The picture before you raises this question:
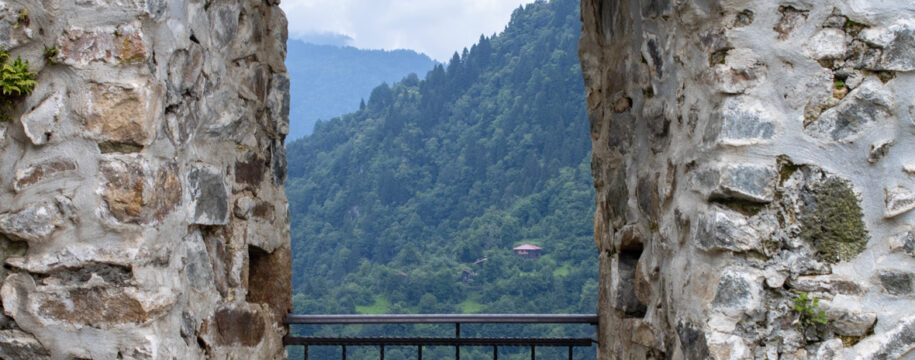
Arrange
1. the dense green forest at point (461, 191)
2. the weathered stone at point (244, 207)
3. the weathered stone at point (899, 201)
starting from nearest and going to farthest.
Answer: the weathered stone at point (899, 201) → the weathered stone at point (244, 207) → the dense green forest at point (461, 191)

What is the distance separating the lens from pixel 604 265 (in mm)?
2961

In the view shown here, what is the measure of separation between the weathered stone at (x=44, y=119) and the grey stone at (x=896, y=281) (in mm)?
1867

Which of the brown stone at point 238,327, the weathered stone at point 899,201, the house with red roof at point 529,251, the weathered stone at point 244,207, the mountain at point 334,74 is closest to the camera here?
the weathered stone at point 899,201

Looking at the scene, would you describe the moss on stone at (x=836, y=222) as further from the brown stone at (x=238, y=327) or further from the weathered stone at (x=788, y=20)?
the brown stone at (x=238, y=327)

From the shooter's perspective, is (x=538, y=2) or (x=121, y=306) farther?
(x=538, y=2)

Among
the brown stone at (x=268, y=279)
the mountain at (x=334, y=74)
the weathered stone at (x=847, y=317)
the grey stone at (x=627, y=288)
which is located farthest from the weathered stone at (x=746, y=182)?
the mountain at (x=334, y=74)

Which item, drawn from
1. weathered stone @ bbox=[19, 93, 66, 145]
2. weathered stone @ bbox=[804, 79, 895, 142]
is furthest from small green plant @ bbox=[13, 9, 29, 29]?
weathered stone @ bbox=[804, 79, 895, 142]

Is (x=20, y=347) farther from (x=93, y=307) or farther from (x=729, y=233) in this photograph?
(x=729, y=233)

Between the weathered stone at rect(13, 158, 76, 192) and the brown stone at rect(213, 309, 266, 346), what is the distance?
0.69 meters

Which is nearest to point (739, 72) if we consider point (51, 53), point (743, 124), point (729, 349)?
point (743, 124)

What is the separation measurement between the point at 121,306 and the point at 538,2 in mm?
50140

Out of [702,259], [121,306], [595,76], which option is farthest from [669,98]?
[121,306]

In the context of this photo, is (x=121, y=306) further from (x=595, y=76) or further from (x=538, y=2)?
(x=538, y=2)

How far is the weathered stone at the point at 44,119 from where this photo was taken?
184cm
